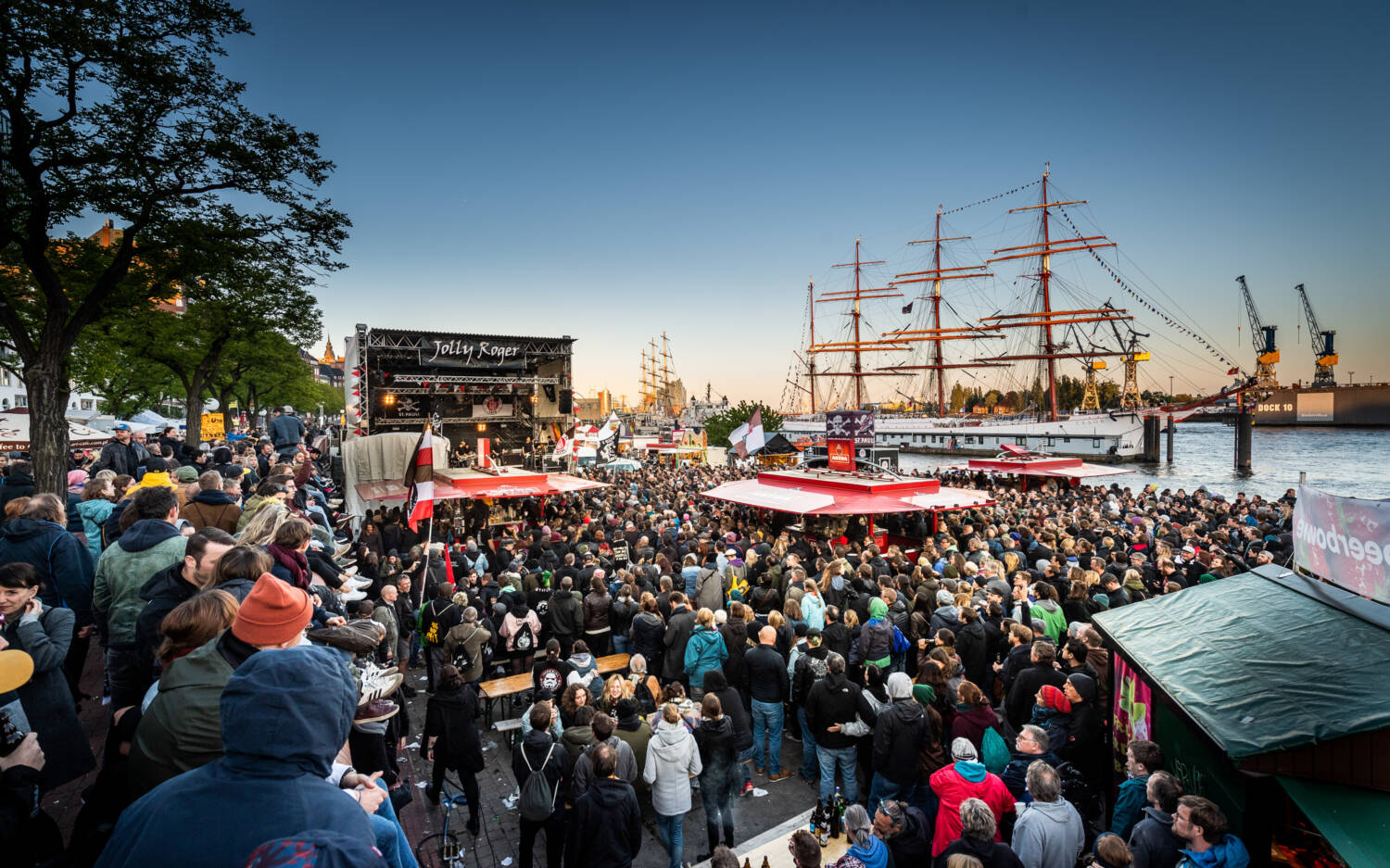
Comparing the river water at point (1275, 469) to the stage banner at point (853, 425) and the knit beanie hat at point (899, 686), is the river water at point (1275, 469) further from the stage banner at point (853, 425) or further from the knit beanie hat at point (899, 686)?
the knit beanie hat at point (899, 686)

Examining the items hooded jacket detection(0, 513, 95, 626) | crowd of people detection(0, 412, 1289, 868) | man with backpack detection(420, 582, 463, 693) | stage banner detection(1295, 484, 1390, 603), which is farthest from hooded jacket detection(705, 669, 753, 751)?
hooded jacket detection(0, 513, 95, 626)

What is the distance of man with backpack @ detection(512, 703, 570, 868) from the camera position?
4930 millimetres

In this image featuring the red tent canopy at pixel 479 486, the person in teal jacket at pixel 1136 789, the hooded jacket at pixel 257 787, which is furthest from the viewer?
the red tent canopy at pixel 479 486

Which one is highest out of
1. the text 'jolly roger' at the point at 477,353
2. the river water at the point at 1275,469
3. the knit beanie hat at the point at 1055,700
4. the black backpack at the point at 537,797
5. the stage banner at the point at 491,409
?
the text 'jolly roger' at the point at 477,353

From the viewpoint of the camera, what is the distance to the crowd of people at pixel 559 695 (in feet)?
6.56

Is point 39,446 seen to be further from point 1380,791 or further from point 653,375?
point 653,375

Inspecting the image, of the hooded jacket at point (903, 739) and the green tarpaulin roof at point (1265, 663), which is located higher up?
the green tarpaulin roof at point (1265, 663)

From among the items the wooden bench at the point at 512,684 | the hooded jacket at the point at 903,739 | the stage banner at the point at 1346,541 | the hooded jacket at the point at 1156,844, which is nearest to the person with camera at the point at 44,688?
the wooden bench at the point at 512,684

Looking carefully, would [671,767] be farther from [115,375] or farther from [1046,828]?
[115,375]

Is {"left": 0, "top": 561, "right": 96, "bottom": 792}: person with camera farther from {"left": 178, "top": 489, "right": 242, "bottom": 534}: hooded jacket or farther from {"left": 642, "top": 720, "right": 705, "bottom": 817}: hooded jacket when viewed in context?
{"left": 642, "top": 720, "right": 705, "bottom": 817}: hooded jacket

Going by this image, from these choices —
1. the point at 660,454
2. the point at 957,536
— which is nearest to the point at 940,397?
the point at 660,454

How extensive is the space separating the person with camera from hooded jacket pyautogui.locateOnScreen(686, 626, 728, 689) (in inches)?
206

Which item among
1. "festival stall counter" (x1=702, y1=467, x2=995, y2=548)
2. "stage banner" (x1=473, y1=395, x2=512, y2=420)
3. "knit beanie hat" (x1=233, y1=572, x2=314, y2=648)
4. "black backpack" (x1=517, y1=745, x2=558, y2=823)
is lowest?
"black backpack" (x1=517, y1=745, x2=558, y2=823)

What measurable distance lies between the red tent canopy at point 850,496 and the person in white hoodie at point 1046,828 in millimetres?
11270
